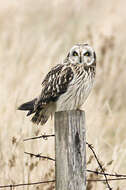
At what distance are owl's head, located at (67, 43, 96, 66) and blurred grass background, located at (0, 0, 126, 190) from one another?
2.16 feet

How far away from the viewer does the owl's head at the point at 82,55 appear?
4359 mm

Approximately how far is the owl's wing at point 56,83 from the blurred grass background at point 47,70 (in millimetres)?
397

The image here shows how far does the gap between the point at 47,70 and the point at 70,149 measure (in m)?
3.81

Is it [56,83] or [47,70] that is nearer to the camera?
[56,83]

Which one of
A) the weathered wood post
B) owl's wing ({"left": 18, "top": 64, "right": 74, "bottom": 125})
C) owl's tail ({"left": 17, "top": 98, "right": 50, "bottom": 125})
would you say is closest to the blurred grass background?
owl's tail ({"left": 17, "top": 98, "right": 50, "bottom": 125})

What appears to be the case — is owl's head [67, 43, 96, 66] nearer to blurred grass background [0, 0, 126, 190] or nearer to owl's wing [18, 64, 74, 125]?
owl's wing [18, 64, 74, 125]

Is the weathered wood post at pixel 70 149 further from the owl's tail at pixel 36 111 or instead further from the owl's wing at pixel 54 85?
the owl's wing at pixel 54 85

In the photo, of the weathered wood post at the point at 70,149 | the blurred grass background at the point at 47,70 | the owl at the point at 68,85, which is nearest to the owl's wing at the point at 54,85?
the owl at the point at 68,85

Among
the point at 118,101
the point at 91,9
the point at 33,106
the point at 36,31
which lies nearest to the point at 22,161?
the point at 33,106

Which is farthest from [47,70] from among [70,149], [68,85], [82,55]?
[70,149]

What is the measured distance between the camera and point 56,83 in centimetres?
453

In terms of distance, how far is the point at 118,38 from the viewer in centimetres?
1023

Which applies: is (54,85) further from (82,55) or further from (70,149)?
(70,149)

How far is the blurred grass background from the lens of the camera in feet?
16.3
